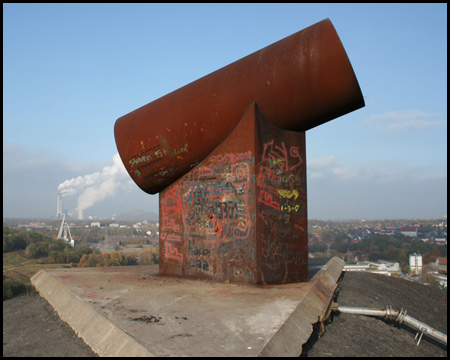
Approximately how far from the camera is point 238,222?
18.5ft

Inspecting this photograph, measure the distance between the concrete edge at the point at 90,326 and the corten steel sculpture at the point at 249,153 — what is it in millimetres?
2018

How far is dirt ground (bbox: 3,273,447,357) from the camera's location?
406 cm

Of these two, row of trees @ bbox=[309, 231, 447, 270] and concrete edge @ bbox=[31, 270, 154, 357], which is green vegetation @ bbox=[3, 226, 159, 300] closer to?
concrete edge @ bbox=[31, 270, 154, 357]

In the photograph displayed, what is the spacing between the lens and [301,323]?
12.9 ft

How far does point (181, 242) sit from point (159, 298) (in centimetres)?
176

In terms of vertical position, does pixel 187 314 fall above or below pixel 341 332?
above

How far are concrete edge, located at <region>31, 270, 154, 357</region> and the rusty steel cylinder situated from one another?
2.62 meters

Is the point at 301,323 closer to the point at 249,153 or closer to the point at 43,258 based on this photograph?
the point at 249,153

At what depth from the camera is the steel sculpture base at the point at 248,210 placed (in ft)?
→ 18.1

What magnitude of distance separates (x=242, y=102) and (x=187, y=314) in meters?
3.44

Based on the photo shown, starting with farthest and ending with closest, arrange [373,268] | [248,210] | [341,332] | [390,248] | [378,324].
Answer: [390,248] → [373,268] → [378,324] → [248,210] → [341,332]

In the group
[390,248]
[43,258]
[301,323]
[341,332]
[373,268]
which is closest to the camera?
[301,323]

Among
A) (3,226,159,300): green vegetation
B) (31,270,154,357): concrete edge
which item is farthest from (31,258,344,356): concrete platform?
(3,226,159,300): green vegetation

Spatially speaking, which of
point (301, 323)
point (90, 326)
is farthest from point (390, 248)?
point (90, 326)
